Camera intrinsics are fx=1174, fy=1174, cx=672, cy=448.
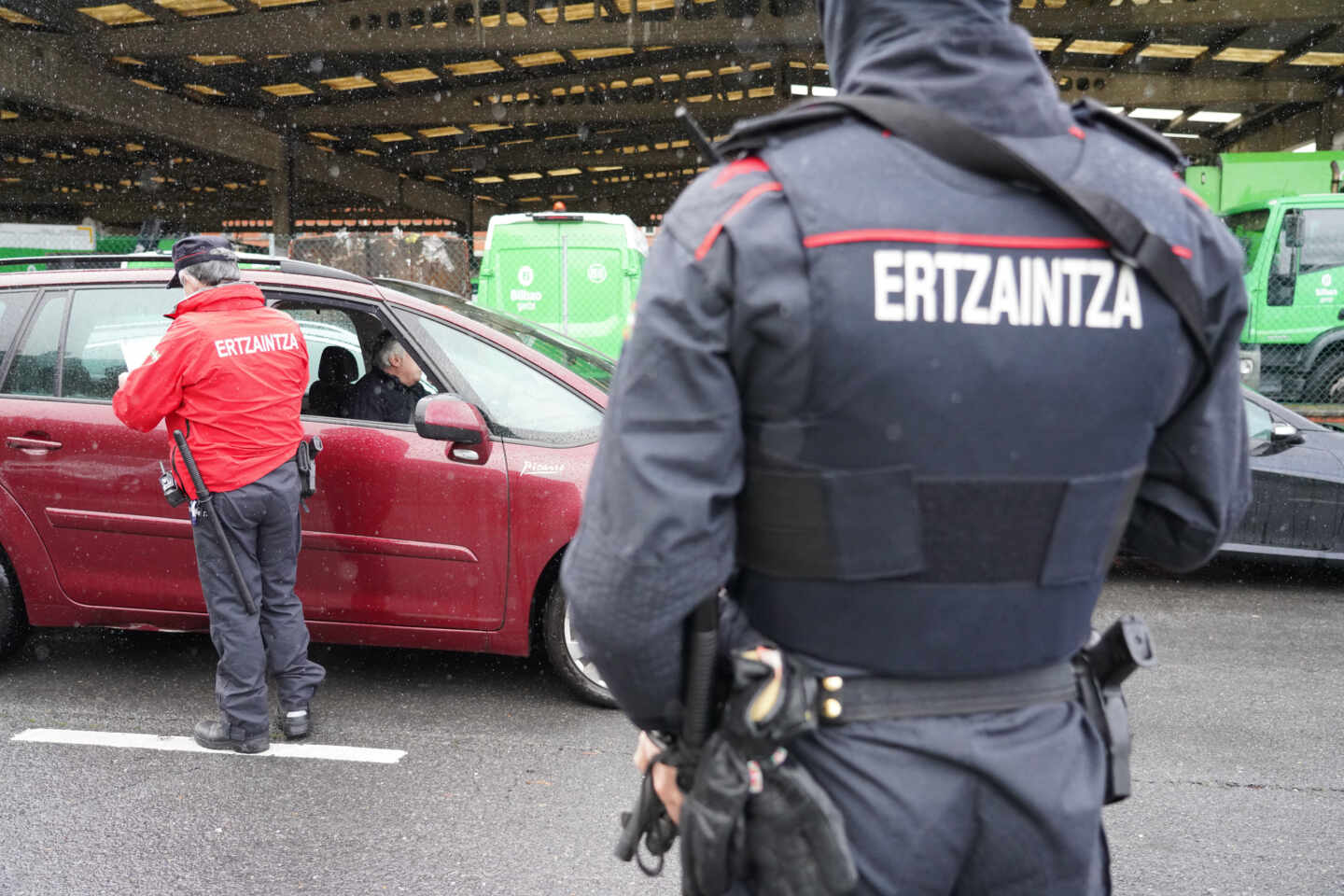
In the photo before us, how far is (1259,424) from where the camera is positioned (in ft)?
21.1

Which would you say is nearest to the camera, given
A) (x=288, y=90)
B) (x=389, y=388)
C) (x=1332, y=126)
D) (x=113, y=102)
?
(x=389, y=388)

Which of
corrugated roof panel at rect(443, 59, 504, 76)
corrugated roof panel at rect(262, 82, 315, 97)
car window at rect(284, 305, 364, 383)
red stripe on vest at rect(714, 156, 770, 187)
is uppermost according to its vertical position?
corrugated roof panel at rect(443, 59, 504, 76)

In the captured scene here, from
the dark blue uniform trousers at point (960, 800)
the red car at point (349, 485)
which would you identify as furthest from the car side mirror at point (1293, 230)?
the dark blue uniform trousers at point (960, 800)

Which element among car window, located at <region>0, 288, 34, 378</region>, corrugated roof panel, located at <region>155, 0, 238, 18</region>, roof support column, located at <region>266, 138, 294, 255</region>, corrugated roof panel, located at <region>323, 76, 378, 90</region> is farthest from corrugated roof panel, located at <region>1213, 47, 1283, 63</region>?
car window, located at <region>0, 288, 34, 378</region>

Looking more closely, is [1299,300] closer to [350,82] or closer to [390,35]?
[390,35]

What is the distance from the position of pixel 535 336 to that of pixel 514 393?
0.47 m

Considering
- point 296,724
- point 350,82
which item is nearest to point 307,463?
point 296,724

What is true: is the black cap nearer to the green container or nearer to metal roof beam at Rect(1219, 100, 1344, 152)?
the green container

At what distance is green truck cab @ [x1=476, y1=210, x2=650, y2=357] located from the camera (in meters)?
9.02

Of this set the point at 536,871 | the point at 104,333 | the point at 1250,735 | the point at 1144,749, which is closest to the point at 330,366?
the point at 104,333

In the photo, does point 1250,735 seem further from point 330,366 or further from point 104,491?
point 104,491

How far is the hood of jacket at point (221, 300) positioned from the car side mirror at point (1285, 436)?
519 centimetres

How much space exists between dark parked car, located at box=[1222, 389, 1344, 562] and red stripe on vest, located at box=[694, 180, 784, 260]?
5.69 metres

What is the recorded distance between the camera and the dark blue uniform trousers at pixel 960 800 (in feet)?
4.55
